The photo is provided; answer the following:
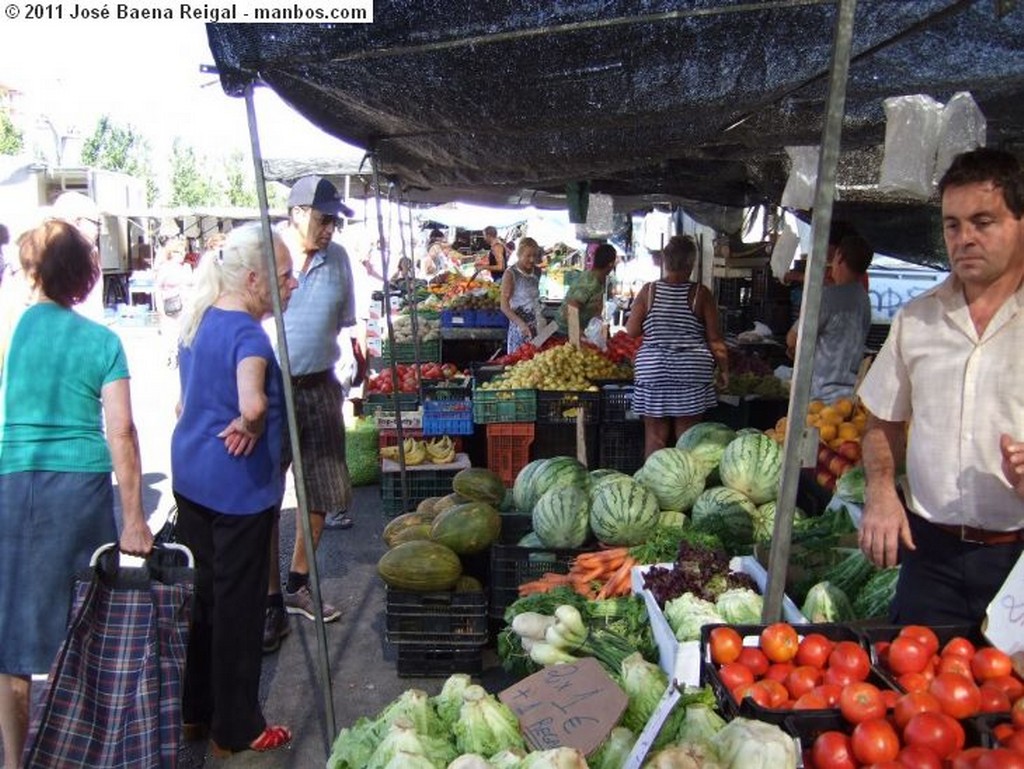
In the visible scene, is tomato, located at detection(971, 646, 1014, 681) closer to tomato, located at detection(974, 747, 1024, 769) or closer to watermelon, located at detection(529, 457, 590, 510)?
tomato, located at detection(974, 747, 1024, 769)

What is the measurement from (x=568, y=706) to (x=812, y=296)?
4.10 ft

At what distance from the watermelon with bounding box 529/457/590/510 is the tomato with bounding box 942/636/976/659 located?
2.78 metres

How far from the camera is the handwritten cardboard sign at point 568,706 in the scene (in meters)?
1.99

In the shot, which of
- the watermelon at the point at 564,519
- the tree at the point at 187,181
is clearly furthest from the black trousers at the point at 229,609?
the tree at the point at 187,181

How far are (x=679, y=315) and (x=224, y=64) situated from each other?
13.9 ft

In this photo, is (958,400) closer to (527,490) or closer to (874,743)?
(874,743)

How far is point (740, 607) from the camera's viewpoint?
3131mm

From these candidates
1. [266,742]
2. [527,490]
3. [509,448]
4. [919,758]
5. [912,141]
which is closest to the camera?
[919,758]

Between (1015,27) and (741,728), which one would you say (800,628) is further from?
(1015,27)

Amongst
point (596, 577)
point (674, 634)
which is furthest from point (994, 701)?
point (596, 577)

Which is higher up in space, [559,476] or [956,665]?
[956,665]

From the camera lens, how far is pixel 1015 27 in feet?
9.98

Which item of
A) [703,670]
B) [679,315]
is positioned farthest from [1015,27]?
[679,315]

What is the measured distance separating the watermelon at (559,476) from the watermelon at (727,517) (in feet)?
2.17
